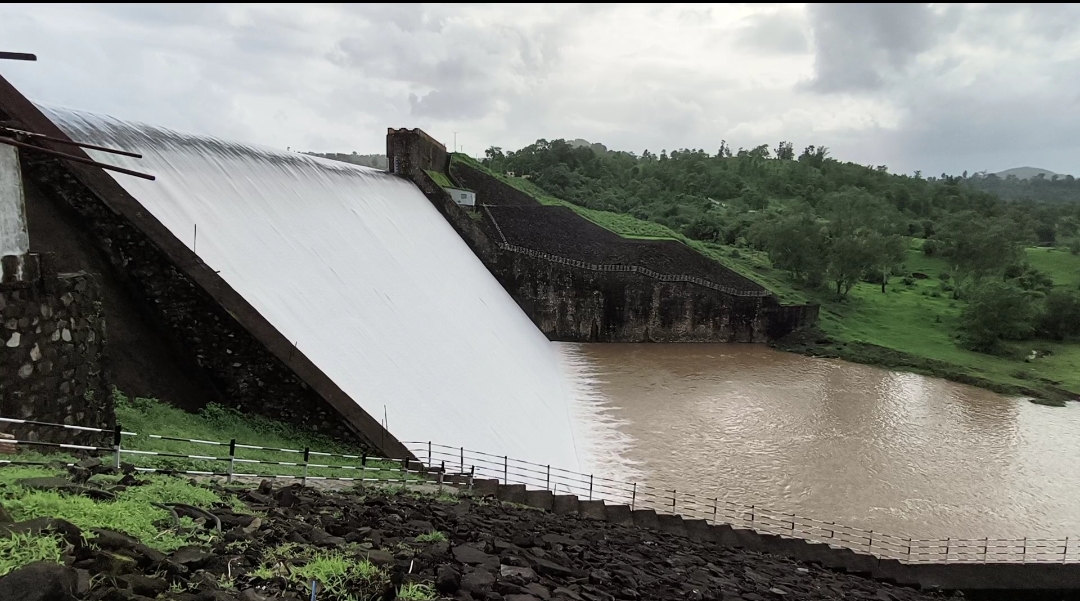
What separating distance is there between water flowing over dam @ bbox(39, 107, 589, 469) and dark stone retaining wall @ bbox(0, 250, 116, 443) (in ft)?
8.91

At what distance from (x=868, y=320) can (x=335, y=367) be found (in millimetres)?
26217

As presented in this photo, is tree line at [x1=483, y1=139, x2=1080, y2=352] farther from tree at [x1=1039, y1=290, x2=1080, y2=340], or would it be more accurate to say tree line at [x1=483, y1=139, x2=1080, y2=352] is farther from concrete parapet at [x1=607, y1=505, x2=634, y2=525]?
concrete parapet at [x1=607, y1=505, x2=634, y2=525]

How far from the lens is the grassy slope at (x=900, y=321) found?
2127 centimetres

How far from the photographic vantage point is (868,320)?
2716 cm

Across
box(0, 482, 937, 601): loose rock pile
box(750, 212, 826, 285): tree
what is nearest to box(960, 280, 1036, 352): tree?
box(750, 212, 826, 285): tree

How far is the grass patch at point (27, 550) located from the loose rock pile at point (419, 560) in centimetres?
8

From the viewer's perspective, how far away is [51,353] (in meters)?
4.82

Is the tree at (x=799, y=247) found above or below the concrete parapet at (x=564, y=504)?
above

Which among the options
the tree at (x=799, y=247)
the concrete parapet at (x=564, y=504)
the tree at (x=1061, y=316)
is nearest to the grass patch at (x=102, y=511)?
the concrete parapet at (x=564, y=504)

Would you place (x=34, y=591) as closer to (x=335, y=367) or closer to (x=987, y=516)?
(x=335, y=367)

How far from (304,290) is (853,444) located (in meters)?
12.6

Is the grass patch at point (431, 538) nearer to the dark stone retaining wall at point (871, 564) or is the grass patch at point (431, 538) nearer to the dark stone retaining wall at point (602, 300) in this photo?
the dark stone retaining wall at point (871, 564)

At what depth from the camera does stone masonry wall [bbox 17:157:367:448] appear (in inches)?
264

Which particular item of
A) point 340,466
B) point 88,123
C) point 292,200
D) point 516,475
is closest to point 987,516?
point 516,475
